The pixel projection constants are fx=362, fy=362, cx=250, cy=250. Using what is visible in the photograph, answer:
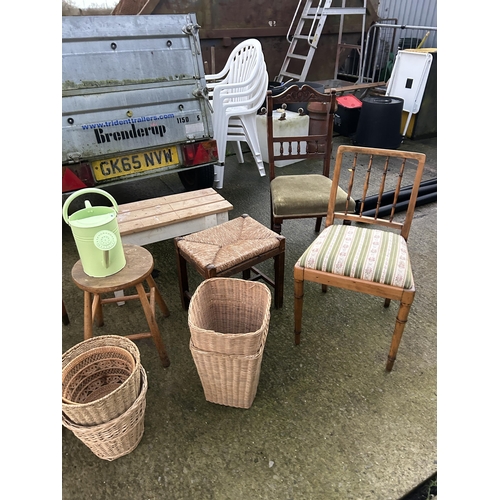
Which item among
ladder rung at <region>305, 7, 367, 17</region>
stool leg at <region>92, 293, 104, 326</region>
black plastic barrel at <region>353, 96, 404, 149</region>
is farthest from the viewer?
ladder rung at <region>305, 7, 367, 17</region>

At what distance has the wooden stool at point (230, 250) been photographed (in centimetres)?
204

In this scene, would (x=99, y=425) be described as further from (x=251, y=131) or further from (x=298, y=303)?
(x=251, y=131)

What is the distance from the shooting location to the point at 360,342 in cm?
224

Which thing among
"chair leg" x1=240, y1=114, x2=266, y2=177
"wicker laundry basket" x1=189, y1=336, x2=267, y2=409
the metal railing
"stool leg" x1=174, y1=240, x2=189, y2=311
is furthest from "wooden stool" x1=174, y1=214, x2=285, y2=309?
the metal railing

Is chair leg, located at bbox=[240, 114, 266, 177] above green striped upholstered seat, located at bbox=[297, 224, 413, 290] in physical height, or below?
above

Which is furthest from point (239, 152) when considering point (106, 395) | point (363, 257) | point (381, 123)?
point (106, 395)

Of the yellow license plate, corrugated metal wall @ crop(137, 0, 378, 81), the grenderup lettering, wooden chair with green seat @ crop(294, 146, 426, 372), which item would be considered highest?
corrugated metal wall @ crop(137, 0, 378, 81)

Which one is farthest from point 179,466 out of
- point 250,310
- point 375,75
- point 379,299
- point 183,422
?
point 375,75

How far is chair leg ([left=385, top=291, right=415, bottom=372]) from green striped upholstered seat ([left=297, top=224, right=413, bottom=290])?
5cm

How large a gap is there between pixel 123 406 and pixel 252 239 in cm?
114

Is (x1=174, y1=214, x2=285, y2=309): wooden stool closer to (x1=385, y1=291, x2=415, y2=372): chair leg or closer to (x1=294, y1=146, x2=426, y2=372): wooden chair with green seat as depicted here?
(x1=294, y1=146, x2=426, y2=372): wooden chair with green seat

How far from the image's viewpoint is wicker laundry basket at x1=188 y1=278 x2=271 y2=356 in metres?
1.63

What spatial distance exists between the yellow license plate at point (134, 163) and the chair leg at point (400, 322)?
2279 millimetres

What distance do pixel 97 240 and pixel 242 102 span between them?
2.79m
